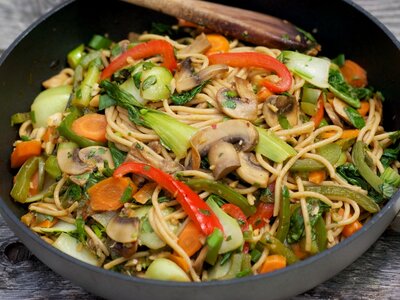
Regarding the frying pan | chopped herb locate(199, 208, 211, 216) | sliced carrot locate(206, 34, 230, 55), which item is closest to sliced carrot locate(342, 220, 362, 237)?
the frying pan

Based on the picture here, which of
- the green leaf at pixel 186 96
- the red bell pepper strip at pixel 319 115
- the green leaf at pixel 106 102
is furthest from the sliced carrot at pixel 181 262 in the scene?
the red bell pepper strip at pixel 319 115

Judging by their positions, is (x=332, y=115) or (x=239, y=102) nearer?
(x=239, y=102)

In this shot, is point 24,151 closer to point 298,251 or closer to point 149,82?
point 149,82

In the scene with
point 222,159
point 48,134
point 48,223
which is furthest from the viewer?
point 48,134

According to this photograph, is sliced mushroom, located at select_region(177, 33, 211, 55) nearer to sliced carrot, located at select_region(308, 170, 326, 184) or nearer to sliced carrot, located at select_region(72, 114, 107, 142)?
sliced carrot, located at select_region(72, 114, 107, 142)

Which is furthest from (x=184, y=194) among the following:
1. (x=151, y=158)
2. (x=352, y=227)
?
(x=352, y=227)

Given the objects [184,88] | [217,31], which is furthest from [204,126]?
[217,31]
